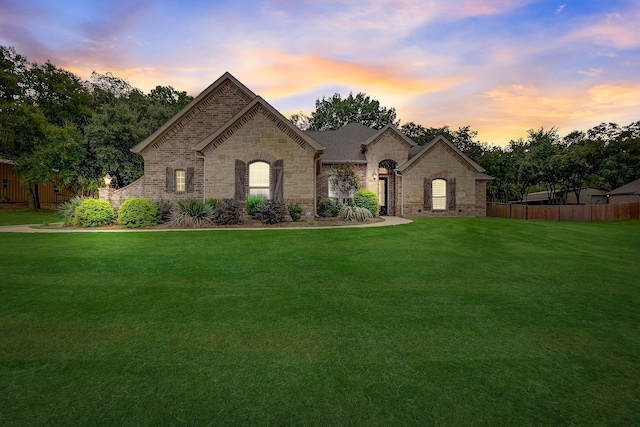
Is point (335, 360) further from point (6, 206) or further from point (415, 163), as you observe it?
point (6, 206)

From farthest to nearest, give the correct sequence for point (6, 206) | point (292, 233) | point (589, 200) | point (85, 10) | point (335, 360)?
point (589, 200) → point (6, 206) → point (85, 10) → point (292, 233) → point (335, 360)

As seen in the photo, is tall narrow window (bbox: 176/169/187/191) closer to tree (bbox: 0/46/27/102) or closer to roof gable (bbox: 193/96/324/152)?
roof gable (bbox: 193/96/324/152)

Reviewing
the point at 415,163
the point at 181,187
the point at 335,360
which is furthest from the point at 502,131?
the point at 335,360

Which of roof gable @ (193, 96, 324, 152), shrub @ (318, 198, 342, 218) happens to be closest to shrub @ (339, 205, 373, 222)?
shrub @ (318, 198, 342, 218)

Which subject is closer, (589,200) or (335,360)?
(335,360)

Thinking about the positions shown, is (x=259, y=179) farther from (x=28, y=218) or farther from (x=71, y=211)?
(x=28, y=218)

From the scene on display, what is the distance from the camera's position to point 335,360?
2.88m

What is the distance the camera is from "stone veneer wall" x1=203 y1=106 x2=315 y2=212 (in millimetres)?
16016

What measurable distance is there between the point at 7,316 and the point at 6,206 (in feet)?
109

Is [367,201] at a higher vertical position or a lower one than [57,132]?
lower

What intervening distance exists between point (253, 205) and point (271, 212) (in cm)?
144

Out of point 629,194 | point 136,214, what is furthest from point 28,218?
point 629,194

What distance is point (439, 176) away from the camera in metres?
21.9

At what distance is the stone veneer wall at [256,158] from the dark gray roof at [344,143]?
676 centimetres
